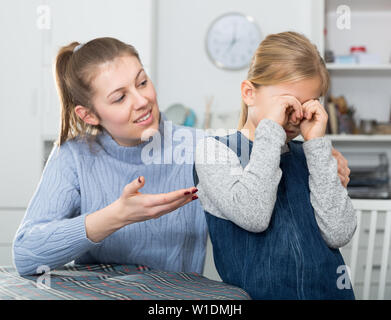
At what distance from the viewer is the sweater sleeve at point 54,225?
36.6 inches

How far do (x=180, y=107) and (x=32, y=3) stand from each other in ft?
3.48

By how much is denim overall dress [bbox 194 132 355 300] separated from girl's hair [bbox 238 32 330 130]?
0.22 metres

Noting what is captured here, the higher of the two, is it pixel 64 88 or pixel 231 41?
pixel 231 41

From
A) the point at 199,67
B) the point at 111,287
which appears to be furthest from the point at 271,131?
the point at 199,67

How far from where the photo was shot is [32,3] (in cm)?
265

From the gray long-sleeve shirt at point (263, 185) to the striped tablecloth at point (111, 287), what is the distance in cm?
13

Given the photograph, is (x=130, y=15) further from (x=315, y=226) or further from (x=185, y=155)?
(x=315, y=226)

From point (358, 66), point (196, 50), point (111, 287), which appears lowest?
point (111, 287)

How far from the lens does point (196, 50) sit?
10.3 feet

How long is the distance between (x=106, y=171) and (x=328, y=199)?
0.55 metres

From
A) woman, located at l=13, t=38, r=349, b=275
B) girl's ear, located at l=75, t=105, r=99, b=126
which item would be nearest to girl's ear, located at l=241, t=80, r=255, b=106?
woman, located at l=13, t=38, r=349, b=275

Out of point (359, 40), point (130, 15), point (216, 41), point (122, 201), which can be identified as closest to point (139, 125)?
point (122, 201)

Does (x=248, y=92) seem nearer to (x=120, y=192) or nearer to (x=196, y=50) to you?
(x=120, y=192)

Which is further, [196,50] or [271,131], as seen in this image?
[196,50]
